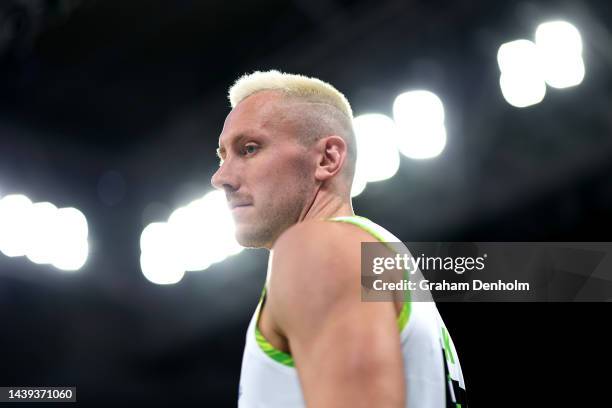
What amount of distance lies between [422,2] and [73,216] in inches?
192

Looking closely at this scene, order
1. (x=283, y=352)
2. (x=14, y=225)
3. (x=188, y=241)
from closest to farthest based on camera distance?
(x=283, y=352) → (x=14, y=225) → (x=188, y=241)

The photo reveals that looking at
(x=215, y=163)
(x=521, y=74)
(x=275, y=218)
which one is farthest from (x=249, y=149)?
(x=215, y=163)

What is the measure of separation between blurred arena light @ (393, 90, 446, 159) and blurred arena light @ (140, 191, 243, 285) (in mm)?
2505

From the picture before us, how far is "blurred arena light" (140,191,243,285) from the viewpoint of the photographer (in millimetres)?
6973

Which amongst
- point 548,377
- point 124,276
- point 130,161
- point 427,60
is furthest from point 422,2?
point 124,276

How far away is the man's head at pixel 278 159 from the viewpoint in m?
1.79

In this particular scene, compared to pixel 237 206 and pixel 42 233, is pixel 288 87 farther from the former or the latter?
pixel 42 233

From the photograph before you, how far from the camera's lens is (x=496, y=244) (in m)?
5.38

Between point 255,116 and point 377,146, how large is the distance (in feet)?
11.7

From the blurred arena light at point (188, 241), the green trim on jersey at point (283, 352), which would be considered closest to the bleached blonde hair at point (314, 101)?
the green trim on jersey at point (283, 352)

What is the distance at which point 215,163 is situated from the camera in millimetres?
6930

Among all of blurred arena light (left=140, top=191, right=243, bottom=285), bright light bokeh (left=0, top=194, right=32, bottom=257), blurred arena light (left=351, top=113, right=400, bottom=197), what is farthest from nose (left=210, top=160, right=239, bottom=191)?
bright light bokeh (left=0, top=194, right=32, bottom=257)

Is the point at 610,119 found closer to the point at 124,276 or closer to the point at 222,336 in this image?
the point at 222,336

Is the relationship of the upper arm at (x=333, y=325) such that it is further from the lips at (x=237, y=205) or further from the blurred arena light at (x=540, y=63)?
A: the blurred arena light at (x=540, y=63)
